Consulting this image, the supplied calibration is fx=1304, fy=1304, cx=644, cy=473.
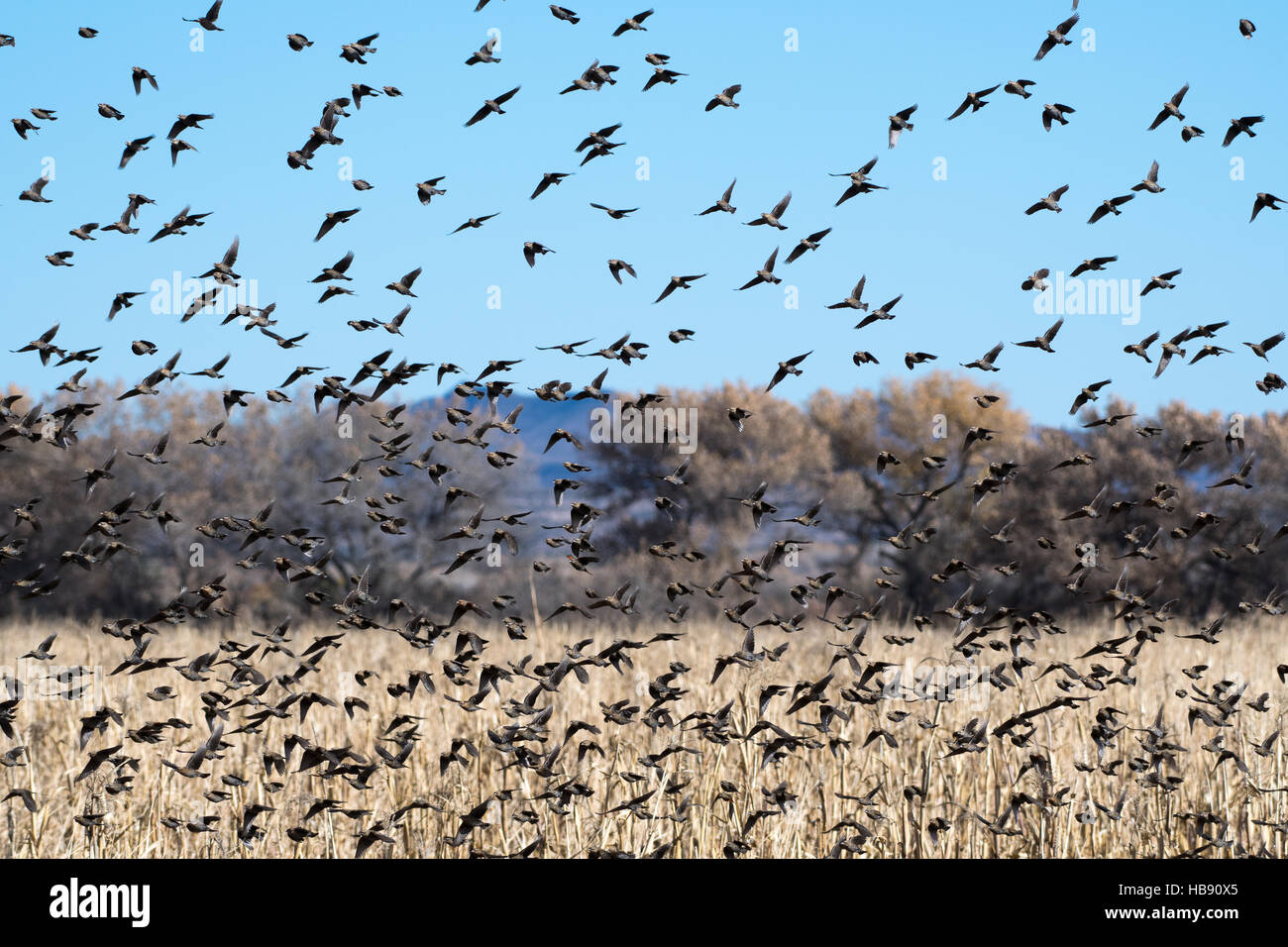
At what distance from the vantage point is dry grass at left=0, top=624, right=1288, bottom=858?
1005 cm

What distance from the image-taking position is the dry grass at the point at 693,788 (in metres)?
10.1

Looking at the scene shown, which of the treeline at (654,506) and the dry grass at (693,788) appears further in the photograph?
the treeline at (654,506)

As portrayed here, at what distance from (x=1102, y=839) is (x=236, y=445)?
3562 centimetres

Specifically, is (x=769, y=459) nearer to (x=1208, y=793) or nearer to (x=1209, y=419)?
(x=1209, y=419)

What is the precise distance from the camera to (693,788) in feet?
36.1

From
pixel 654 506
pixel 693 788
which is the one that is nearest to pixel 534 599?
pixel 693 788

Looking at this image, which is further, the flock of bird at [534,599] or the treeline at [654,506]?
the treeline at [654,506]

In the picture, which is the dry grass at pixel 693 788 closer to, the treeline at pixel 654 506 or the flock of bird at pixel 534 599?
the flock of bird at pixel 534 599

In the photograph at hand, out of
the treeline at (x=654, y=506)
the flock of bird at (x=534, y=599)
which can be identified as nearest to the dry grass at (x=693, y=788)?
the flock of bird at (x=534, y=599)

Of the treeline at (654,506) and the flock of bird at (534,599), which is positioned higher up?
the treeline at (654,506)

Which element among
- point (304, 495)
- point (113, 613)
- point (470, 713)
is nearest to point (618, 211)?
point (470, 713)

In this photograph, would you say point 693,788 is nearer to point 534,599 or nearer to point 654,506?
point 534,599

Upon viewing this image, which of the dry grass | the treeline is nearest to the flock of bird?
the dry grass

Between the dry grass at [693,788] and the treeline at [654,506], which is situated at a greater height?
the treeline at [654,506]
